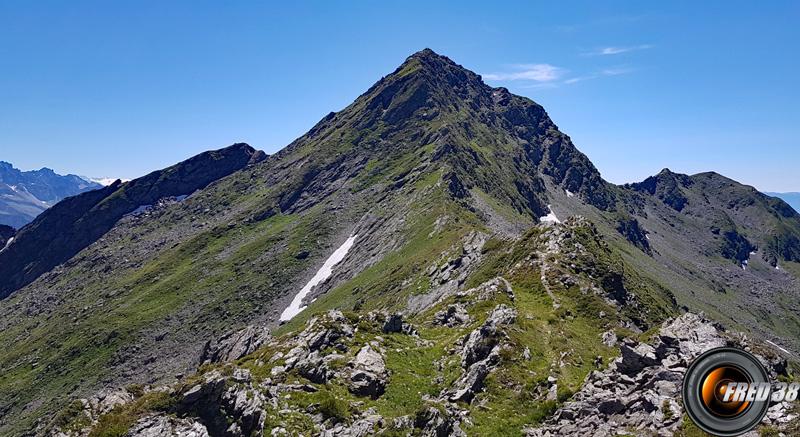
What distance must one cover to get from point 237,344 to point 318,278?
11809cm

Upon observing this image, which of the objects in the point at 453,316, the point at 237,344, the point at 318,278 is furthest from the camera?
the point at 318,278

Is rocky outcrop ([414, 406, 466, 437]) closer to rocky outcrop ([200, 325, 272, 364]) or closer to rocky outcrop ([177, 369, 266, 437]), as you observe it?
rocky outcrop ([177, 369, 266, 437])

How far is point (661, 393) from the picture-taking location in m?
24.7

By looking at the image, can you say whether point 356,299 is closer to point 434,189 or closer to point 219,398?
point 434,189

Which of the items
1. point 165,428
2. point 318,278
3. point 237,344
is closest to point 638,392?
point 165,428

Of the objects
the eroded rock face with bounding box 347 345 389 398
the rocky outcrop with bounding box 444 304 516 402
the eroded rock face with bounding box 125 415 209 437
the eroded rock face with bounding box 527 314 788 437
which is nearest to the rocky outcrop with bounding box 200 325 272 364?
the eroded rock face with bounding box 347 345 389 398

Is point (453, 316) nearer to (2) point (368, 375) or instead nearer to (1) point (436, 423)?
(2) point (368, 375)

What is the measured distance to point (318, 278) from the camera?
17925 centimetres

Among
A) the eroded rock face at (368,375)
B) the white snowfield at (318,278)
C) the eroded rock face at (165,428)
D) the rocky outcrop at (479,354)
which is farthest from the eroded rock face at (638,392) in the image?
the white snowfield at (318,278)

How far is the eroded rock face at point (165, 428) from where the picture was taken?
28672mm

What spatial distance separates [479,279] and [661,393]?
4675 cm

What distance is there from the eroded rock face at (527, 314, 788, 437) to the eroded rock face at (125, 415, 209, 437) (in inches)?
791

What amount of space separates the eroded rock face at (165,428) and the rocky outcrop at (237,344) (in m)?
24.5

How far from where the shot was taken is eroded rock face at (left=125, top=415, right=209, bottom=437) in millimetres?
28672
